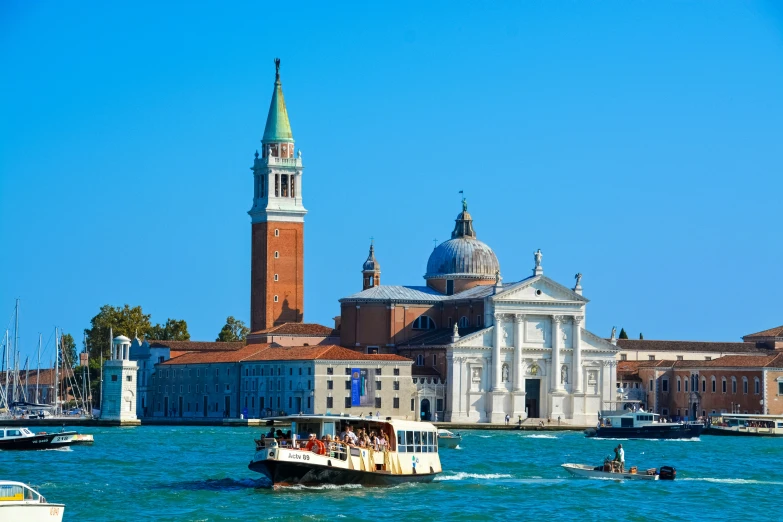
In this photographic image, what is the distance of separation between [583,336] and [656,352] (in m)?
14.7

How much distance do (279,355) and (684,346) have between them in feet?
87.3

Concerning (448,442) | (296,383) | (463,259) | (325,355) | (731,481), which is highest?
(463,259)

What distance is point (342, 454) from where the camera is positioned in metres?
42.5

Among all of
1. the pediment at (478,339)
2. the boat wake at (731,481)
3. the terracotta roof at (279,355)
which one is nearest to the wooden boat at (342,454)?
the boat wake at (731,481)

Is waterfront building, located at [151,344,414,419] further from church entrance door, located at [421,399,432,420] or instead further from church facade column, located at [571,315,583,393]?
church facade column, located at [571,315,583,393]

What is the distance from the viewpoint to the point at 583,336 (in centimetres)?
9300

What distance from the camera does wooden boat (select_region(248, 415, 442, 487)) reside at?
138 feet

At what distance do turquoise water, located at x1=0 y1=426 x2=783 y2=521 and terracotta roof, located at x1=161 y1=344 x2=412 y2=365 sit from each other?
75.7 feet

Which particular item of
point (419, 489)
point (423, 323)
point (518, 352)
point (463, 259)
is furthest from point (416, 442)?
point (463, 259)

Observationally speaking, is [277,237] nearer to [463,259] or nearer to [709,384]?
[463,259]

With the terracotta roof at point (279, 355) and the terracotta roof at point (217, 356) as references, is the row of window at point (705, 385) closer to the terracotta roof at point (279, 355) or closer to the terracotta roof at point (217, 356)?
the terracotta roof at point (279, 355)

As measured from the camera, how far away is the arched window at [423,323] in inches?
3863

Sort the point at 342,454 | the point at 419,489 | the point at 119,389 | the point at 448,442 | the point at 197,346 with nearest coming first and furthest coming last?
the point at 342,454
the point at 419,489
the point at 448,442
the point at 119,389
the point at 197,346

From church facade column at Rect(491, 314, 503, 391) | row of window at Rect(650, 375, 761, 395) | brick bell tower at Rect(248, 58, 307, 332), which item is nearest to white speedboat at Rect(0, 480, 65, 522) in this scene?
church facade column at Rect(491, 314, 503, 391)
